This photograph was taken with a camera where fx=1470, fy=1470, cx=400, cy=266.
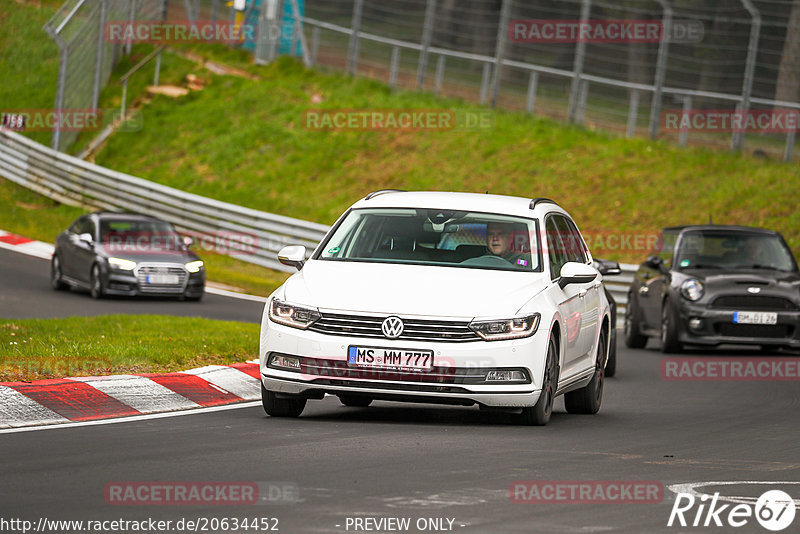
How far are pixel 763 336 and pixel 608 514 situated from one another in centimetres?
1260

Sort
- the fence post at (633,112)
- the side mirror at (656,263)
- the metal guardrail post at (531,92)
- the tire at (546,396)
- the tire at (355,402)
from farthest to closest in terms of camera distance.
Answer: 1. the metal guardrail post at (531,92)
2. the fence post at (633,112)
3. the side mirror at (656,263)
4. the tire at (355,402)
5. the tire at (546,396)

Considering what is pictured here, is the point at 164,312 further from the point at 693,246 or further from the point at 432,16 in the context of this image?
the point at 432,16

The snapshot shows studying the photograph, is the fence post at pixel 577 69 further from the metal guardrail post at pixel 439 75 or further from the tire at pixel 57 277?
the tire at pixel 57 277

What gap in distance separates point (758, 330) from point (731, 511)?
40.2 feet

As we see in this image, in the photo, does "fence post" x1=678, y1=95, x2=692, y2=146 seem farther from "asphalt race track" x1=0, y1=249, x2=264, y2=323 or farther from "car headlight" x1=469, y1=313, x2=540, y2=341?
"car headlight" x1=469, y1=313, x2=540, y2=341

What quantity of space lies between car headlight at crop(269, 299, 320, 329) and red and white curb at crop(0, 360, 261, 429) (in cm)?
127

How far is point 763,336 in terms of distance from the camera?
19.0 m

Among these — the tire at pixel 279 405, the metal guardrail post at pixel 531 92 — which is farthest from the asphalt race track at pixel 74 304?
the metal guardrail post at pixel 531 92

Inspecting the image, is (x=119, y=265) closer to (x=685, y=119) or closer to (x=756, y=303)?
(x=756, y=303)

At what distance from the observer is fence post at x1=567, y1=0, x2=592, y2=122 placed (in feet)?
104

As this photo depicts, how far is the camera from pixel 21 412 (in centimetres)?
990

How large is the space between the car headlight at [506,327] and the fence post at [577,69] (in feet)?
74.2

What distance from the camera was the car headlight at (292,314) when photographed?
10117 millimetres

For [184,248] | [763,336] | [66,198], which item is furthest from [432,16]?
[763,336]
